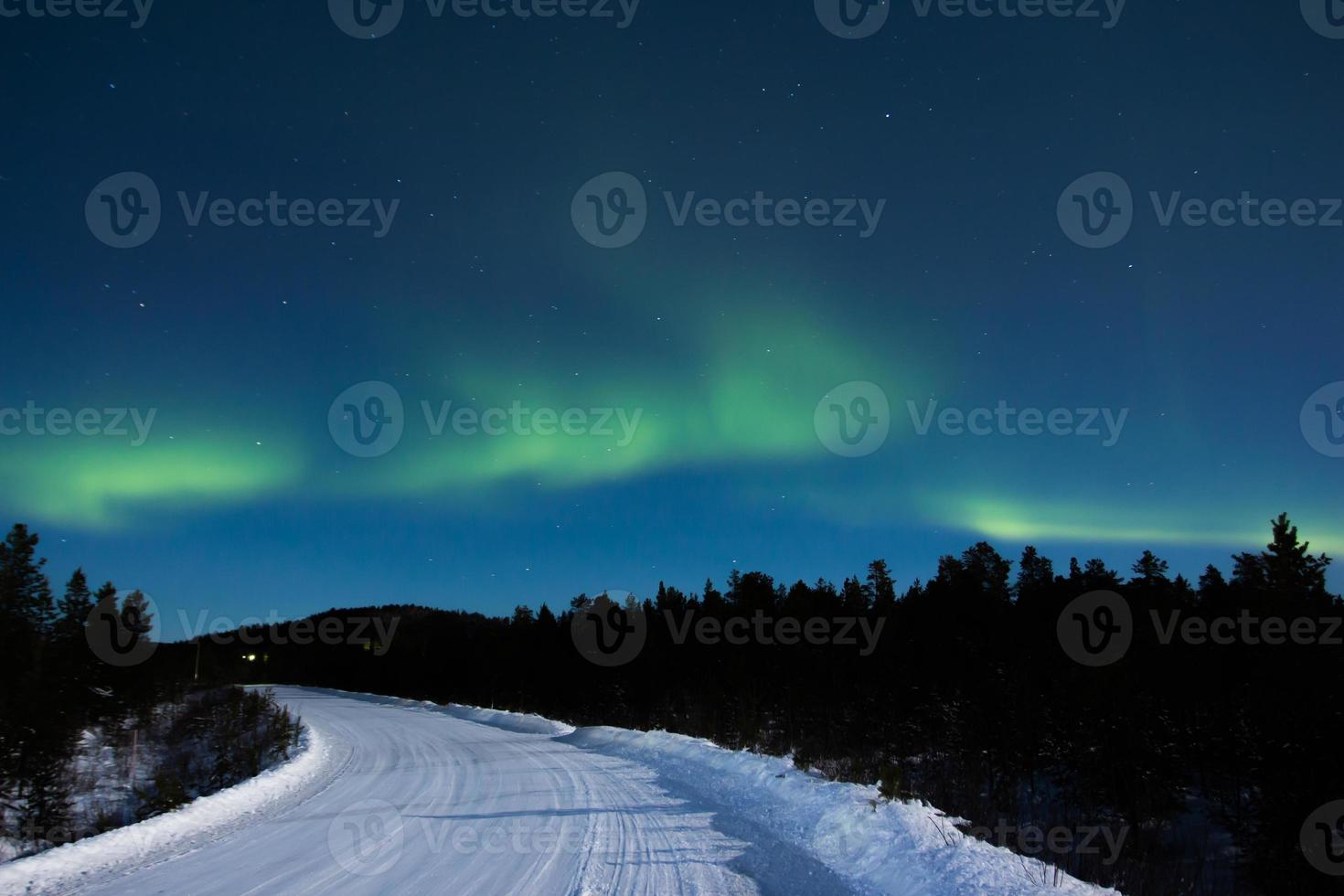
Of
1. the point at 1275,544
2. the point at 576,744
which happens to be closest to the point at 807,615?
the point at 1275,544

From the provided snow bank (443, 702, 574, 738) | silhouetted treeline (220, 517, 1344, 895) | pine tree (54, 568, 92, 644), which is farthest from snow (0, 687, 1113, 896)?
pine tree (54, 568, 92, 644)

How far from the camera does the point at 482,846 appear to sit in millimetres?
8391

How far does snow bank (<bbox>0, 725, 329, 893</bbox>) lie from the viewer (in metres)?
6.58

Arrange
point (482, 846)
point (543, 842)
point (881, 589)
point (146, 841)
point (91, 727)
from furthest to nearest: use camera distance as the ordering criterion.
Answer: point (881, 589)
point (91, 727)
point (543, 842)
point (482, 846)
point (146, 841)

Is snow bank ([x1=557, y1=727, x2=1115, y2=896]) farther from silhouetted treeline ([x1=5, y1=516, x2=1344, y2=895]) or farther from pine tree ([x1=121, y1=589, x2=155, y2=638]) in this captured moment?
pine tree ([x1=121, y1=589, x2=155, y2=638])

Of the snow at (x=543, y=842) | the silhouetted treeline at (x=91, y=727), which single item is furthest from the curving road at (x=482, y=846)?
the silhouetted treeline at (x=91, y=727)

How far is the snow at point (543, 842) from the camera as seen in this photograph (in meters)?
6.73

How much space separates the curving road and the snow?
0.03 m

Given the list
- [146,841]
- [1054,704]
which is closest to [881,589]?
[1054,704]

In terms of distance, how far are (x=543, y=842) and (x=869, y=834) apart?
395cm

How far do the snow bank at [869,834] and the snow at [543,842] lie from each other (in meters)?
0.03

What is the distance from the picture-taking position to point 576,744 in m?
25.0

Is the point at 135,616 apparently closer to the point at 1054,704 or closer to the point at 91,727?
the point at 91,727

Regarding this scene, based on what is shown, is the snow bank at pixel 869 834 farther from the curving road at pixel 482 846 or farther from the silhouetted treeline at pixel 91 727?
the silhouetted treeline at pixel 91 727
